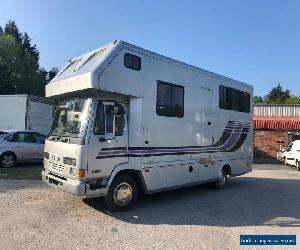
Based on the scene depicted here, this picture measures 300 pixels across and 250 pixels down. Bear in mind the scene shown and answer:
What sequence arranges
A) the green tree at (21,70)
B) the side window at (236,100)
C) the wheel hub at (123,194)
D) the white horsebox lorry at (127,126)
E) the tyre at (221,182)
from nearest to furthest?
the white horsebox lorry at (127,126) → the wheel hub at (123,194) → the tyre at (221,182) → the side window at (236,100) → the green tree at (21,70)

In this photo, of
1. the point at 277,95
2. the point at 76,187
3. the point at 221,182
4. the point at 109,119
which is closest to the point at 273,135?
the point at 221,182

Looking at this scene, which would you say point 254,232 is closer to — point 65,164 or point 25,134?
point 65,164

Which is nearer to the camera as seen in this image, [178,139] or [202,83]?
[178,139]

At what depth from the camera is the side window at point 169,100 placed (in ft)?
33.6

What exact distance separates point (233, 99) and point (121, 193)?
605 cm

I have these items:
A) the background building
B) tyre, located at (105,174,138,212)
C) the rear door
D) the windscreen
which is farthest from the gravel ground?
the background building

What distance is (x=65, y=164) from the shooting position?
8969 mm

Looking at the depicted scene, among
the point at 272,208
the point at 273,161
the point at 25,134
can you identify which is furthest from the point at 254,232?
the point at 273,161

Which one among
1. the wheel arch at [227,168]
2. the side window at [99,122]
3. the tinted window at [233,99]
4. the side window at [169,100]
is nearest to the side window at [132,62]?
the side window at [169,100]

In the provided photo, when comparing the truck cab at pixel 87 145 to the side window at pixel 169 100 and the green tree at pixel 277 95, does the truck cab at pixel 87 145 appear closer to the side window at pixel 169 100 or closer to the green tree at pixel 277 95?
the side window at pixel 169 100

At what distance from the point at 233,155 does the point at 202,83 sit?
3202mm

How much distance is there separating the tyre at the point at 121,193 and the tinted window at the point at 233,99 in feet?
15.4

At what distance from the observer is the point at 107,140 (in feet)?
29.7

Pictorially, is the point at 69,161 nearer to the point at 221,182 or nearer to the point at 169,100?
the point at 169,100
